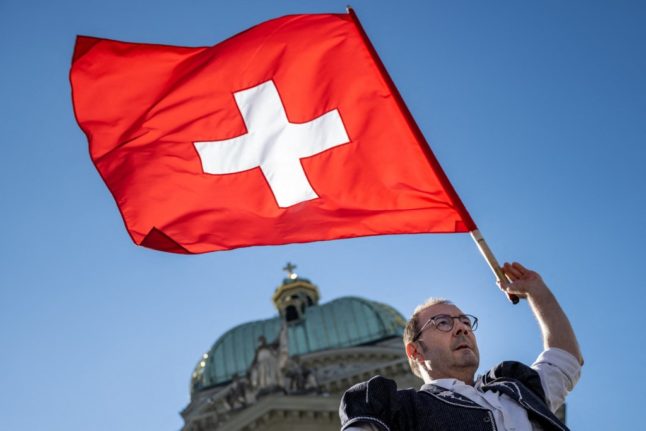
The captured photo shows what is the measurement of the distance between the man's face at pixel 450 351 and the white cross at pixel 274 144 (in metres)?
2.95

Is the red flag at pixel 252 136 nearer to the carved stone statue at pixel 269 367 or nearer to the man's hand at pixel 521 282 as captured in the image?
the man's hand at pixel 521 282

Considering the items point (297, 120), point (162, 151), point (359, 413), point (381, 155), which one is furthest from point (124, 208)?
point (359, 413)

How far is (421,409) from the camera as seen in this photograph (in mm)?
3742

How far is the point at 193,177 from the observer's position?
747cm

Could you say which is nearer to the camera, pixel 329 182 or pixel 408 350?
pixel 408 350

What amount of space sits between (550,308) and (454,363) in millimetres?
835

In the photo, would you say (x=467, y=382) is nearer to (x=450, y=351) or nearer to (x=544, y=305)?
(x=450, y=351)

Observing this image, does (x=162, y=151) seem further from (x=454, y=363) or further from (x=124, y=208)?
(x=454, y=363)

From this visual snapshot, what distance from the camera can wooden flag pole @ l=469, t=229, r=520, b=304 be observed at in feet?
16.2

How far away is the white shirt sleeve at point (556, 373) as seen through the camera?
4.24m

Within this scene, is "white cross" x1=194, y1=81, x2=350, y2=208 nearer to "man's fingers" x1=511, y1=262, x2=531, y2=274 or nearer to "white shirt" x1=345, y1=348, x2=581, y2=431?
"man's fingers" x1=511, y1=262, x2=531, y2=274

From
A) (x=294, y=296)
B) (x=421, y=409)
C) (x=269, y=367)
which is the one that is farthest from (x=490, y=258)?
(x=294, y=296)

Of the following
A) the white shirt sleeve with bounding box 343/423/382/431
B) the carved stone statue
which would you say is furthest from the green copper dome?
the white shirt sleeve with bounding box 343/423/382/431

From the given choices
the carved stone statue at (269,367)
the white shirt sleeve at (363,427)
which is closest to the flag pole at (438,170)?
the white shirt sleeve at (363,427)
